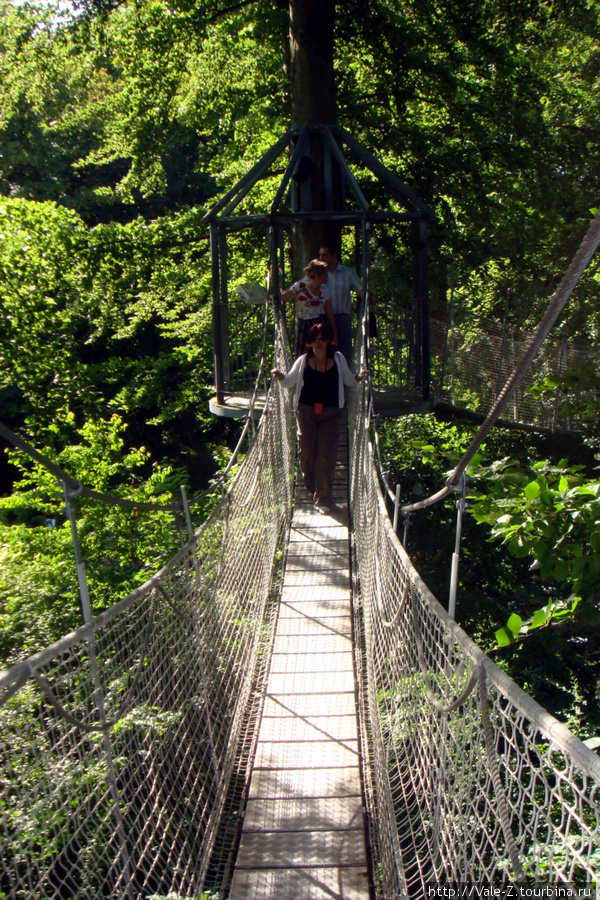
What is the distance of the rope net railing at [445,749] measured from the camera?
129 centimetres

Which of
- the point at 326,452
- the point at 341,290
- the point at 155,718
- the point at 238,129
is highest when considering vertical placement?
the point at 238,129

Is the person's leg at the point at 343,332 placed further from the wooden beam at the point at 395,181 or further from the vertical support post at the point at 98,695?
the vertical support post at the point at 98,695

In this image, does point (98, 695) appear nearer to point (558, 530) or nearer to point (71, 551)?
point (558, 530)

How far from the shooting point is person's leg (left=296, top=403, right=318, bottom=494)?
5184 mm

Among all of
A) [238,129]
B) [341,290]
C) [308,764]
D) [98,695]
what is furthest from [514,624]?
[238,129]

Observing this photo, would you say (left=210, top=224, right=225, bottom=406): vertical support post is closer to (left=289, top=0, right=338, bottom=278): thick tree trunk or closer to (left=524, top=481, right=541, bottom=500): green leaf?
(left=289, top=0, right=338, bottom=278): thick tree trunk

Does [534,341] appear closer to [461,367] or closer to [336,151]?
[336,151]

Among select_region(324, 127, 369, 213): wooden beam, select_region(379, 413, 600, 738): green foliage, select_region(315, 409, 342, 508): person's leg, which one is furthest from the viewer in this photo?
select_region(324, 127, 369, 213): wooden beam

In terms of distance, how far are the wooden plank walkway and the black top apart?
3.33ft

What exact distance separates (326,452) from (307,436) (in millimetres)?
167

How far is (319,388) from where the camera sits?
5094 mm

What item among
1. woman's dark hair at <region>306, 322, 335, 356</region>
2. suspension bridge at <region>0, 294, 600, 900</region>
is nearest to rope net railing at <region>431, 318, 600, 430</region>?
woman's dark hair at <region>306, 322, 335, 356</region>

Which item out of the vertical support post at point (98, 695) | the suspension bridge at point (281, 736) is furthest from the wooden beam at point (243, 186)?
the vertical support post at point (98, 695)

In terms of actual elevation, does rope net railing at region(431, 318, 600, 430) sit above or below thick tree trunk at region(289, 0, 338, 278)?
below
